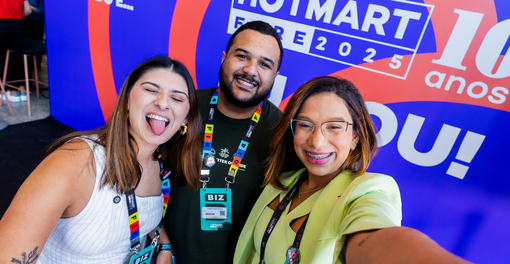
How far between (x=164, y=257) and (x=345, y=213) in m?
1.24

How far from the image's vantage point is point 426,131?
92.6 inches

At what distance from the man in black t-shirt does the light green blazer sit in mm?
560

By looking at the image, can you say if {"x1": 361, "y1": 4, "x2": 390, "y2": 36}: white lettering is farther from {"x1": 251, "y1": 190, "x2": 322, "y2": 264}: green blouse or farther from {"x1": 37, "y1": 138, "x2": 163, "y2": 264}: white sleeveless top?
{"x1": 37, "y1": 138, "x2": 163, "y2": 264}: white sleeveless top

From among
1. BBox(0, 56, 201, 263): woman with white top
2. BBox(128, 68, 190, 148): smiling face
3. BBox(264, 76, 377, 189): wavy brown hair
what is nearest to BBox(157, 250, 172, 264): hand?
BBox(0, 56, 201, 263): woman with white top

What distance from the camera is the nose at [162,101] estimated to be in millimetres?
1488

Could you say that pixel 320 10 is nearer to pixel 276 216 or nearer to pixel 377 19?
pixel 377 19

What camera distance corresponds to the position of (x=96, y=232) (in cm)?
134

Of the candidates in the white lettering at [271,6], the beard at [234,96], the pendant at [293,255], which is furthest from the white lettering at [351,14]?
the pendant at [293,255]

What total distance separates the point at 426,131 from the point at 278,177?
1.55 metres

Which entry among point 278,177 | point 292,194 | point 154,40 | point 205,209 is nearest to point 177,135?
point 205,209

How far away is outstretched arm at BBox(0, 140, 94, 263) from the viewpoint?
1.12 meters

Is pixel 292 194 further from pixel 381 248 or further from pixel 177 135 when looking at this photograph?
pixel 177 135

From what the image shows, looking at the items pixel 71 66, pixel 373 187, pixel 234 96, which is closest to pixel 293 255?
pixel 373 187

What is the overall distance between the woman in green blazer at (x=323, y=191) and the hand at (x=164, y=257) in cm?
49
